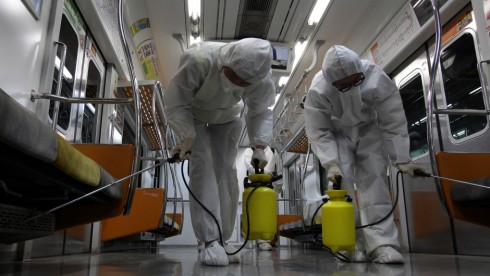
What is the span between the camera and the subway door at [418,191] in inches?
138

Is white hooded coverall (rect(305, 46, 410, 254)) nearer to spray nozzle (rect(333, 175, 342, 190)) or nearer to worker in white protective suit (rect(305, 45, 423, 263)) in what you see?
worker in white protective suit (rect(305, 45, 423, 263))

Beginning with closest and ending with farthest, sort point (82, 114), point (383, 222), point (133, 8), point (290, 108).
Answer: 1. point (383, 222)
2. point (82, 114)
3. point (133, 8)
4. point (290, 108)

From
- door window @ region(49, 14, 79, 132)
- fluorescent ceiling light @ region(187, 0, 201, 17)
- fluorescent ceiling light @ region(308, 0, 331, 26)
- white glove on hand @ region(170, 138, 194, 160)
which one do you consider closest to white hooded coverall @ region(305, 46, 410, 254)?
white glove on hand @ region(170, 138, 194, 160)

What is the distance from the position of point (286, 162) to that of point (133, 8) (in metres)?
5.89

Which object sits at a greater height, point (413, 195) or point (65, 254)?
point (413, 195)

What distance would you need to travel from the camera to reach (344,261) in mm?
2145

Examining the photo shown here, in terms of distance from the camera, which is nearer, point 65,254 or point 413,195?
point 65,254

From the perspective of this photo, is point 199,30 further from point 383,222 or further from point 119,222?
point 383,222

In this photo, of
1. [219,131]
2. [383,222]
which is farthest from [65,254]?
[383,222]

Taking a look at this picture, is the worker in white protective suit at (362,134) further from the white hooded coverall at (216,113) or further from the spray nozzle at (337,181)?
the white hooded coverall at (216,113)

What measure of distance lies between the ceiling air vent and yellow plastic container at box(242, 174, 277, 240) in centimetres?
304

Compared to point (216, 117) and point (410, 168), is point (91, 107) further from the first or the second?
point (410, 168)

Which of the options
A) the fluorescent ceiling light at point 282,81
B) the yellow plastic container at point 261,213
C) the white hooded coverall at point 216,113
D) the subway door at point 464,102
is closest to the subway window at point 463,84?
the subway door at point 464,102

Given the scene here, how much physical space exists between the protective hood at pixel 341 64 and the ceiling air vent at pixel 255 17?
2525 millimetres
